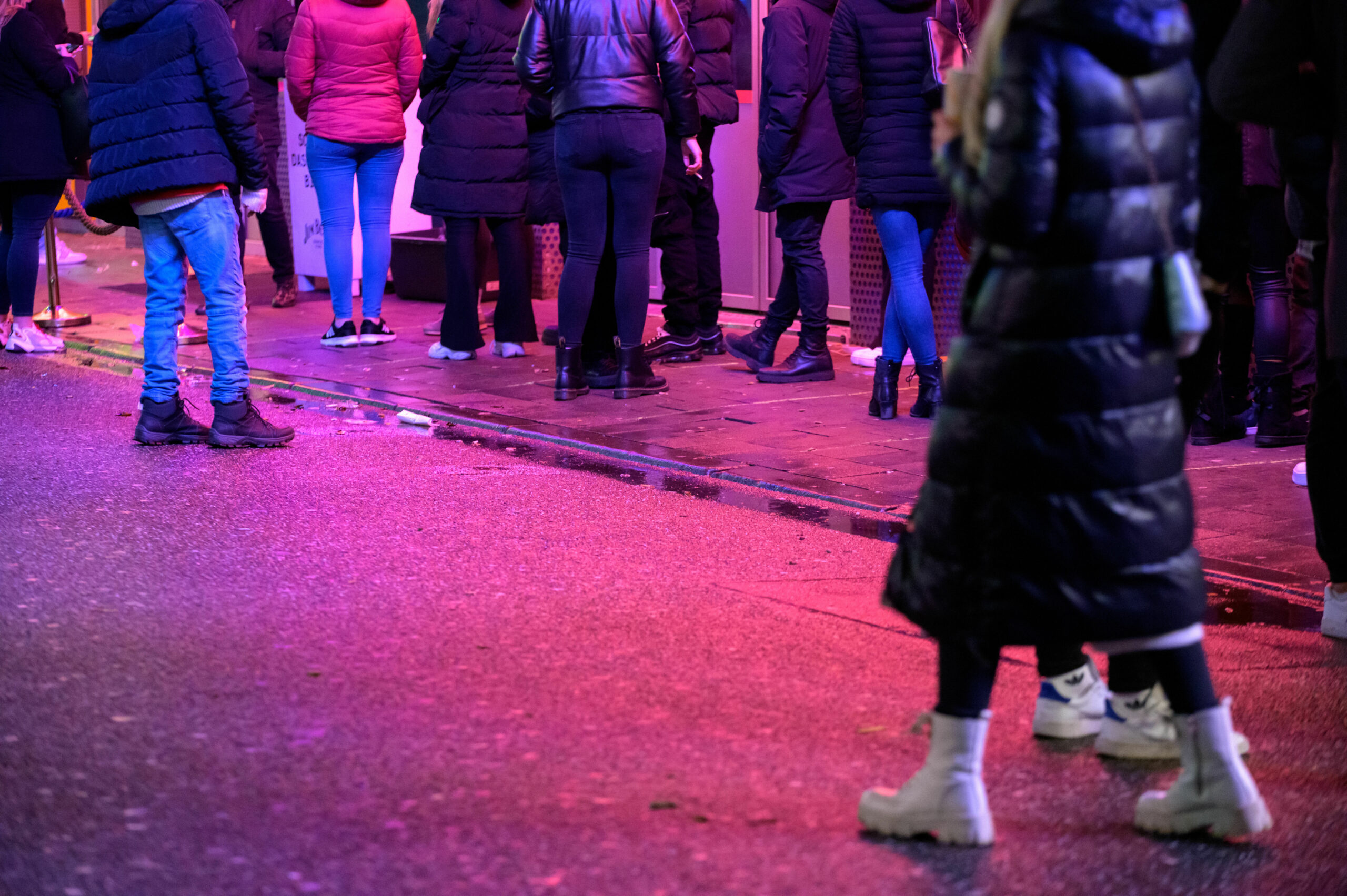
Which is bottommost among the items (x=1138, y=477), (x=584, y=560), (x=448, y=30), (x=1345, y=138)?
(x=584, y=560)

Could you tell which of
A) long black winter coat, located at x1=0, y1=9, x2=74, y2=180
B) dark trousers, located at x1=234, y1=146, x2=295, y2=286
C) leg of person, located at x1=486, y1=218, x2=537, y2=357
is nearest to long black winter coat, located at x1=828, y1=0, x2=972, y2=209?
leg of person, located at x1=486, y1=218, x2=537, y2=357

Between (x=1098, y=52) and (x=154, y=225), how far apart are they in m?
5.25

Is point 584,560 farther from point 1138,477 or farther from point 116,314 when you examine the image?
point 116,314

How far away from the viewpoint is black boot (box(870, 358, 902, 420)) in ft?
25.4

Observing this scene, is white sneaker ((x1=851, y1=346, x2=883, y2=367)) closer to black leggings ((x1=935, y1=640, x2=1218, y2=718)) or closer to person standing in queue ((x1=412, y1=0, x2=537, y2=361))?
person standing in queue ((x1=412, y1=0, x2=537, y2=361))

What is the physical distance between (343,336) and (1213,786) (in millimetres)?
7984

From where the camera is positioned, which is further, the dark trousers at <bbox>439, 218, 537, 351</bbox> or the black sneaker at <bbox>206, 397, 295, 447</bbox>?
the dark trousers at <bbox>439, 218, 537, 351</bbox>

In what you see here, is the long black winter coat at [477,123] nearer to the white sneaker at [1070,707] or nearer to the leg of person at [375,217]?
the leg of person at [375,217]

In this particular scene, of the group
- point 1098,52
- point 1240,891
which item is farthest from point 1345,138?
point 1240,891

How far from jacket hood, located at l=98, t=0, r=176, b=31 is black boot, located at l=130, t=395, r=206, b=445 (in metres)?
1.59

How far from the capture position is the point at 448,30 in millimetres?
9250

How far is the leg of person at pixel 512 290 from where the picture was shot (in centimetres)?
975

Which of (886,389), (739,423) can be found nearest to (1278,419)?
(886,389)

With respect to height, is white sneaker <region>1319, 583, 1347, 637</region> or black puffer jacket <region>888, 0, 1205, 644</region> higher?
black puffer jacket <region>888, 0, 1205, 644</region>
